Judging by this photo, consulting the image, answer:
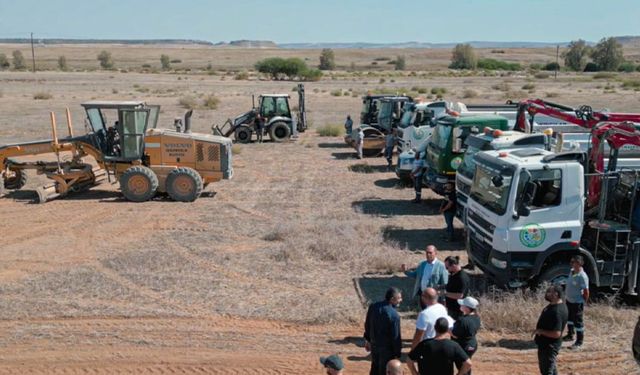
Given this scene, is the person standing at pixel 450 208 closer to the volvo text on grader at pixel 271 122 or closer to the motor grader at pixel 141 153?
the motor grader at pixel 141 153

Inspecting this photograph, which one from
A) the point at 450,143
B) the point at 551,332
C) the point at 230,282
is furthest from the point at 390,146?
the point at 551,332

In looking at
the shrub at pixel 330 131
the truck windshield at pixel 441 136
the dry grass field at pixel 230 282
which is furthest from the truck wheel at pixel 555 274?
the shrub at pixel 330 131

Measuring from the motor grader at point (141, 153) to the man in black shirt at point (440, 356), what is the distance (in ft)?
40.7

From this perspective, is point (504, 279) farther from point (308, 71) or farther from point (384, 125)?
point (308, 71)

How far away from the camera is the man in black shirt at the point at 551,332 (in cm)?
754

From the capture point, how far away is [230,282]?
11828mm

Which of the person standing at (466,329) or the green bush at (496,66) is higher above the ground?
the person standing at (466,329)

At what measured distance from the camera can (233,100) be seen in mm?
53406

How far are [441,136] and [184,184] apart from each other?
661 cm

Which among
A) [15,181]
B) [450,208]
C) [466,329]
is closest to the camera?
[466,329]

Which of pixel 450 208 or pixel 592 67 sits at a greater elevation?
pixel 450 208

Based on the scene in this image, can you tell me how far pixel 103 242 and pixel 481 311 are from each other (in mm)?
8118

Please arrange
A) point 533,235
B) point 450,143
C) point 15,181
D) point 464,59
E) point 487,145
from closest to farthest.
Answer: point 533,235 < point 487,145 < point 450,143 < point 15,181 < point 464,59

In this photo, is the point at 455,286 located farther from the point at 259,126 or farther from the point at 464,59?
the point at 464,59
